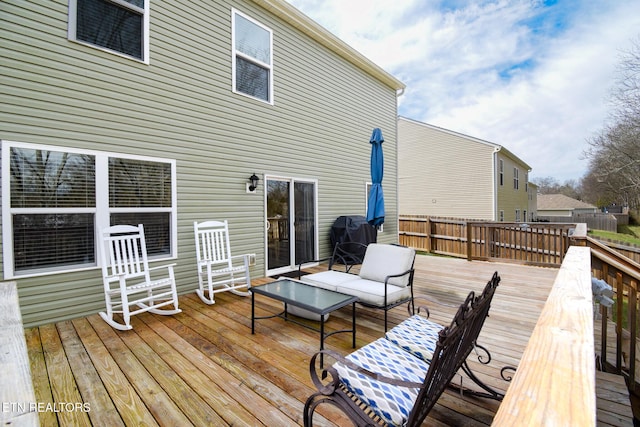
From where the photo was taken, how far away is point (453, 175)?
45.5 ft

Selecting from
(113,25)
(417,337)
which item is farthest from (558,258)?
(113,25)

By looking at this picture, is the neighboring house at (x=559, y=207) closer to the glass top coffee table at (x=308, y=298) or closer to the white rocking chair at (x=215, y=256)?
the white rocking chair at (x=215, y=256)

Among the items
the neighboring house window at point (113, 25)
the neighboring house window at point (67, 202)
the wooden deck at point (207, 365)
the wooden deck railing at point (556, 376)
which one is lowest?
the wooden deck at point (207, 365)

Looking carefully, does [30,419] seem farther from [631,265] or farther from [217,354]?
[631,265]

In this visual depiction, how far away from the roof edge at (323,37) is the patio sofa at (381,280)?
510 centimetres

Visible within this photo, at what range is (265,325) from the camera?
11.6 feet

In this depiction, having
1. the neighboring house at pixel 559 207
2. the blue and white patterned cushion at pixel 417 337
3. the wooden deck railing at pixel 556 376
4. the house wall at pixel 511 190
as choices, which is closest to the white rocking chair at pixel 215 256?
the blue and white patterned cushion at pixel 417 337

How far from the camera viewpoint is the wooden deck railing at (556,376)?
2.12 ft

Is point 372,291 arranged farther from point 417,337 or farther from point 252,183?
point 252,183

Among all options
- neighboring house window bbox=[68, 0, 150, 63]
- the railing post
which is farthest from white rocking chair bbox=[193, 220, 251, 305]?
the railing post

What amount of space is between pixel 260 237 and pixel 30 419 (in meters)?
5.10

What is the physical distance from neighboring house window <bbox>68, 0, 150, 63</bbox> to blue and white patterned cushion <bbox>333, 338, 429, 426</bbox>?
4.98m

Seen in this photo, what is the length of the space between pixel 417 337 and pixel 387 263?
1713 millimetres

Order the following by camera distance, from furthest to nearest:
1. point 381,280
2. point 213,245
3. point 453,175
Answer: point 453,175, point 213,245, point 381,280
